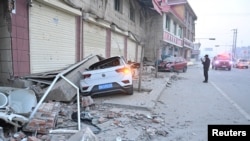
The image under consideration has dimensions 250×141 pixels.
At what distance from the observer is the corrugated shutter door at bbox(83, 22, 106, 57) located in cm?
1245

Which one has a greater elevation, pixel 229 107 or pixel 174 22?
pixel 174 22

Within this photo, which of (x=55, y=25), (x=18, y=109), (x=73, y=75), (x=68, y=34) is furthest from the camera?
(x=68, y=34)

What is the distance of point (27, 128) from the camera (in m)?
4.89

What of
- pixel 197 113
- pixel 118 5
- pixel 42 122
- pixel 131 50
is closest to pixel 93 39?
pixel 118 5

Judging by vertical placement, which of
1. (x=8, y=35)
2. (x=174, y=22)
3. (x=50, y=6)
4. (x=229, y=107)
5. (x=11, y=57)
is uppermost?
(x=174, y=22)

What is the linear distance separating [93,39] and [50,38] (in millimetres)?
4252

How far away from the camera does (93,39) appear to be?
13.3 m

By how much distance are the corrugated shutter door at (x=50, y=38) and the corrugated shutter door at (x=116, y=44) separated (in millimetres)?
5661

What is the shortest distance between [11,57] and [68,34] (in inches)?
Result: 147

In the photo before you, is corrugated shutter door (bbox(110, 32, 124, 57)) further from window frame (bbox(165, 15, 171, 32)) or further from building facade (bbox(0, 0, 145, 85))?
window frame (bbox(165, 15, 171, 32))

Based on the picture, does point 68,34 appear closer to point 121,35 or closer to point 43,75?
point 43,75

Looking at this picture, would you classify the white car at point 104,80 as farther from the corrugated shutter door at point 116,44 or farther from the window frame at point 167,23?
the window frame at point 167,23

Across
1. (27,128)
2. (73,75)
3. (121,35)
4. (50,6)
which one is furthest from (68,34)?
(121,35)

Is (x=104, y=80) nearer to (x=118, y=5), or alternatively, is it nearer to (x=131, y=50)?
(x=118, y=5)
